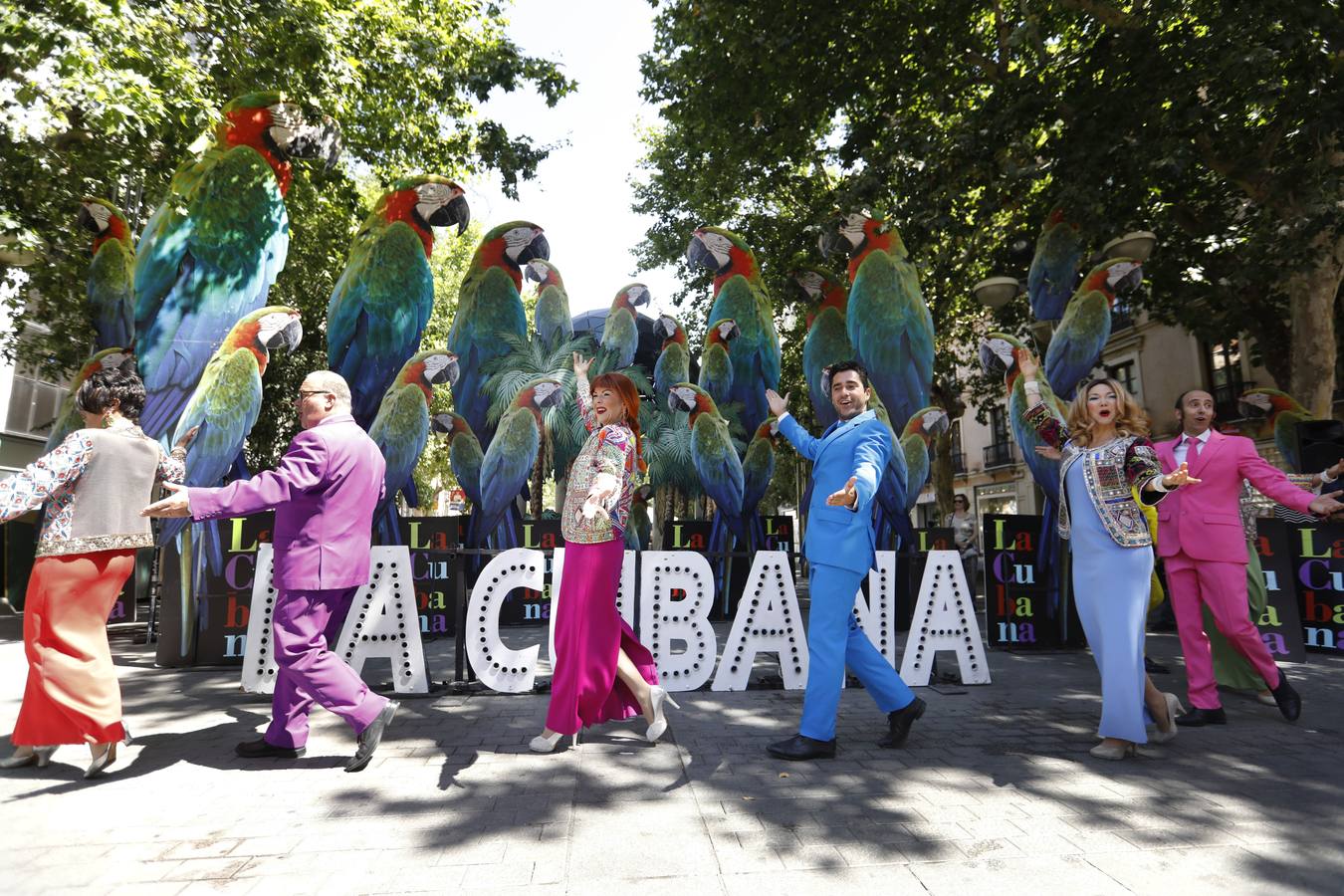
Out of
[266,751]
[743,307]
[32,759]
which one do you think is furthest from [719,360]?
[32,759]

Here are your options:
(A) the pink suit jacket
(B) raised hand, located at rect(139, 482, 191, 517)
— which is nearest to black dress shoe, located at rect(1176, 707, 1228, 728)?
(A) the pink suit jacket

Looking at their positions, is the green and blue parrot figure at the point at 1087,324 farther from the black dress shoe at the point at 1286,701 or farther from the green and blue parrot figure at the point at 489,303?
the green and blue parrot figure at the point at 489,303

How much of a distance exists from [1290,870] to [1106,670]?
1.33m

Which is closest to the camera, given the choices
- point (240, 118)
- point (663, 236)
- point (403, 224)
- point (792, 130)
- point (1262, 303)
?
point (240, 118)

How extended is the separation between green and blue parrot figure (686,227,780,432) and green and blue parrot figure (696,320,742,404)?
0.12 m

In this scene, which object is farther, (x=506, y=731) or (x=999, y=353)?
(x=999, y=353)

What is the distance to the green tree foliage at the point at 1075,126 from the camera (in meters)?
8.63

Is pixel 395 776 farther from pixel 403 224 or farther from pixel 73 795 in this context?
pixel 403 224

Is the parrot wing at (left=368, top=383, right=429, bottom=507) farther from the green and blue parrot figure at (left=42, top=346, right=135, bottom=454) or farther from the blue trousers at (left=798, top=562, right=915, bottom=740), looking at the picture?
the blue trousers at (left=798, top=562, right=915, bottom=740)

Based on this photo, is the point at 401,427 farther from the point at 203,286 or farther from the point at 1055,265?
the point at 1055,265

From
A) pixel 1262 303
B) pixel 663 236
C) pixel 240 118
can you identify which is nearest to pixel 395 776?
pixel 240 118

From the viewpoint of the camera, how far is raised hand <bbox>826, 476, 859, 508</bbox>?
3.63 metres

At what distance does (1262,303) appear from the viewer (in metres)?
12.3

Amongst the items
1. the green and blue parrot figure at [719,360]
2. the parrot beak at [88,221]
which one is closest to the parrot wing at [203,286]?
the parrot beak at [88,221]
